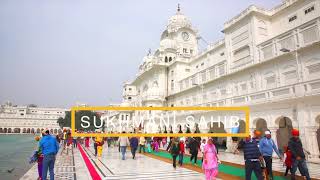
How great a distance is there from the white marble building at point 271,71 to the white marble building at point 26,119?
398ft

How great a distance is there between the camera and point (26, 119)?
144625mm

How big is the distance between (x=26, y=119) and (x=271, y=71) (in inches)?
5897

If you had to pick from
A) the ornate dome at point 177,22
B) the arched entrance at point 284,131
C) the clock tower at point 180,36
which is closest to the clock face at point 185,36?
the clock tower at point 180,36

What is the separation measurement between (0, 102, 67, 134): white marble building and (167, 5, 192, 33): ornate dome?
331 feet

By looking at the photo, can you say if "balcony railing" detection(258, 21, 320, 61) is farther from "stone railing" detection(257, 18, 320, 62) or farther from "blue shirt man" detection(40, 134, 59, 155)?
"blue shirt man" detection(40, 134, 59, 155)

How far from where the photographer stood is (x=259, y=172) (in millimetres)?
8016

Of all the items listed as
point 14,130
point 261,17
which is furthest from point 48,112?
point 261,17

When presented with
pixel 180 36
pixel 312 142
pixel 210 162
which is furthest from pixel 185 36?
pixel 210 162

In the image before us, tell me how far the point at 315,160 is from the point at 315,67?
6.48m

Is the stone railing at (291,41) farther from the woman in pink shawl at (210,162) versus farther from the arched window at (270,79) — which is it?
the woman in pink shawl at (210,162)

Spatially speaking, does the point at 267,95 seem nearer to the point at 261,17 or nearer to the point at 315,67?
the point at 315,67

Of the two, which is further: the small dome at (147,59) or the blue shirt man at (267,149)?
the small dome at (147,59)

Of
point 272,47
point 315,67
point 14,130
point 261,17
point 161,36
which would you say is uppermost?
point 161,36

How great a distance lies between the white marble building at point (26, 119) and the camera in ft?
459
